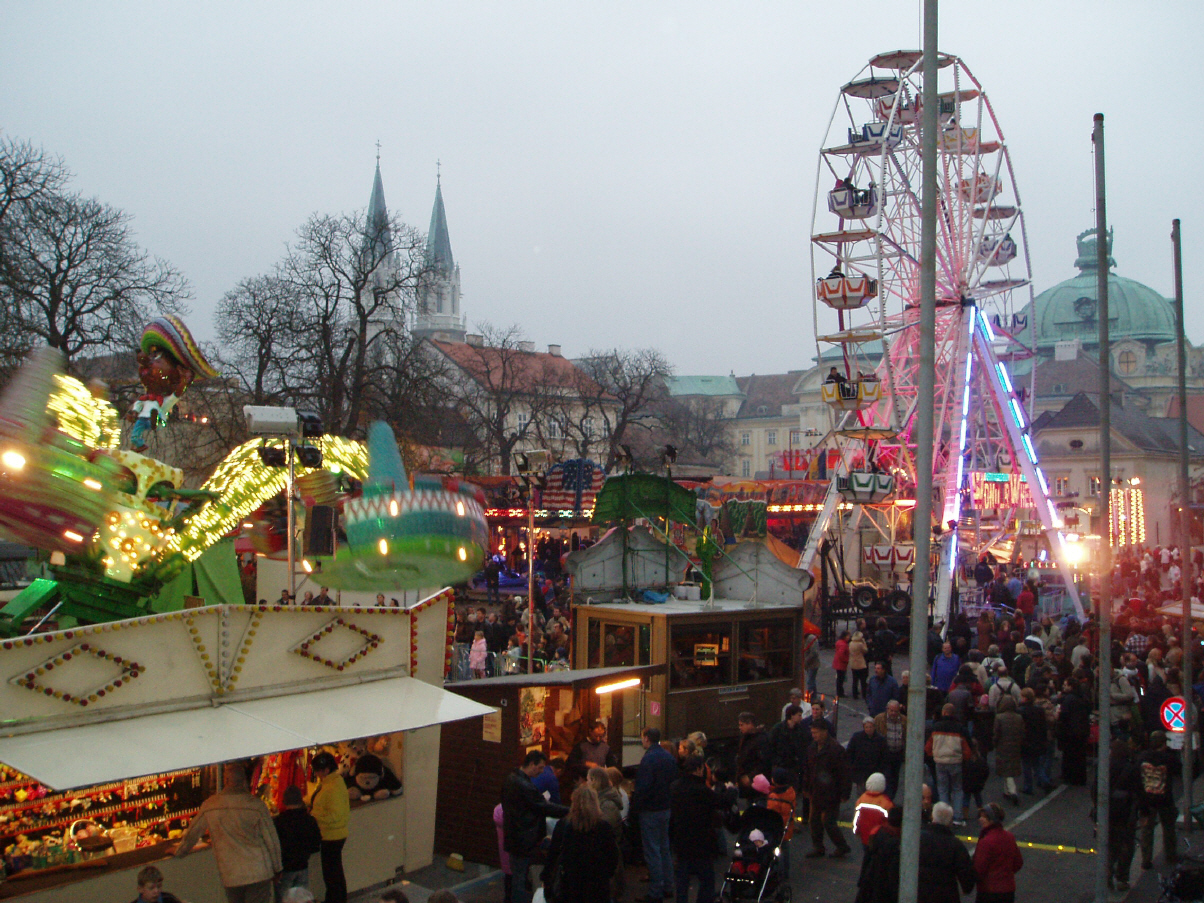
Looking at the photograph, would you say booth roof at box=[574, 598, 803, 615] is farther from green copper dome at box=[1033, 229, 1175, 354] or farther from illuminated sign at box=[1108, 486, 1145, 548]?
green copper dome at box=[1033, 229, 1175, 354]

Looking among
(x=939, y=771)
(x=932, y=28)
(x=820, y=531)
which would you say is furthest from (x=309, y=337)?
(x=932, y=28)

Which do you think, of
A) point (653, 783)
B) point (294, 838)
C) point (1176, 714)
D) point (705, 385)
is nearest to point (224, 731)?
point (294, 838)

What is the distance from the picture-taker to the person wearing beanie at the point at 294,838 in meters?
8.00

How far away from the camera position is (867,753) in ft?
37.0

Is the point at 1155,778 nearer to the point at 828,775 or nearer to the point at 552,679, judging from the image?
the point at 828,775

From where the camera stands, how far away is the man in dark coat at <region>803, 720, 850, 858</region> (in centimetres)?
1047

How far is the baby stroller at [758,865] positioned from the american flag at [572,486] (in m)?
18.1

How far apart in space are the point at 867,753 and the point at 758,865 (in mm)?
2827

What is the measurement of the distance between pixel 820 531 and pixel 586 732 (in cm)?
1710

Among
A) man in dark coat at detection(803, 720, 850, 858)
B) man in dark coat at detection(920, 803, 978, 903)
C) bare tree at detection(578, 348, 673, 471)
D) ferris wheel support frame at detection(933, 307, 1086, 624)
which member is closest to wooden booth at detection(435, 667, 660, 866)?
man in dark coat at detection(803, 720, 850, 858)

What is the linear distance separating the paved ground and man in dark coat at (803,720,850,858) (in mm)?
176

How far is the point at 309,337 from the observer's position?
113 feet

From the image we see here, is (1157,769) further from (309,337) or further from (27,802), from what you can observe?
(309,337)

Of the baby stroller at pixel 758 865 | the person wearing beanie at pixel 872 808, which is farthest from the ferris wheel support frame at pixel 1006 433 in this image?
the baby stroller at pixel 758 865
